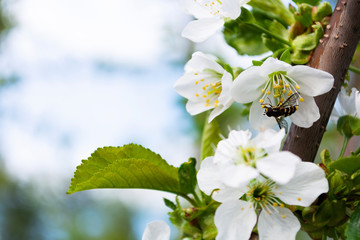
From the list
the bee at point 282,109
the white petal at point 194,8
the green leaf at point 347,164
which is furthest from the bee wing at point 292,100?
the white petal at point 194,8

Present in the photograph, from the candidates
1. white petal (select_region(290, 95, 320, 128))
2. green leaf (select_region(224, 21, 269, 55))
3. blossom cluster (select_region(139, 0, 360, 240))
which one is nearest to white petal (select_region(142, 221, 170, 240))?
blossom cluster (select_region(139, 0, 360, 240))

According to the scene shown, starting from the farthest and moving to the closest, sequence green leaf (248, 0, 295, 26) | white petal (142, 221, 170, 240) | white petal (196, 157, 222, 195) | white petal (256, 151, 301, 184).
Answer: green leaf (248, 0, 295, 26) → white petal (142, 221, 170, 240) → white petal (196, 157, 222, 195) → white petal (256, 151, 301, 184)

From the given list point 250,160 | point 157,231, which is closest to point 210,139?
point 157,231

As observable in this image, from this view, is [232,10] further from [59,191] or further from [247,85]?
[59,191]

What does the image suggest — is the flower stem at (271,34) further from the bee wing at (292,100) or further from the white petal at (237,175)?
the white petal at (237,175)

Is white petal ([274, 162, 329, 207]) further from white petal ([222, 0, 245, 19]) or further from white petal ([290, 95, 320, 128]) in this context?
white petal ([222, 0, 245, 19])

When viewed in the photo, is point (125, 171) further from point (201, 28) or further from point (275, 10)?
A: point (275, 10)

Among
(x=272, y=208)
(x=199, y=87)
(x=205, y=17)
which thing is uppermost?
(x=205, y=17)
